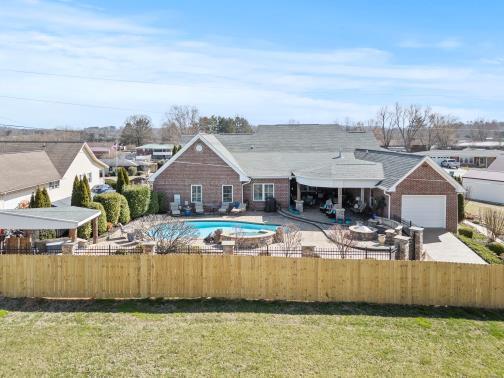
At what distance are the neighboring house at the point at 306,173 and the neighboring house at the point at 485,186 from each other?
12089 millimetres

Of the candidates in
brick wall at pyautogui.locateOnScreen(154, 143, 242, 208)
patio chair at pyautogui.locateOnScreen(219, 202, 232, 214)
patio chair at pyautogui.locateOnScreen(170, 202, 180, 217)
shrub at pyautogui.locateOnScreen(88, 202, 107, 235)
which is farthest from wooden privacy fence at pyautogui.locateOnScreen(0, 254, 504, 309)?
brick wall at pyautogui.locateOnScreen(154, 143, 242, 208)

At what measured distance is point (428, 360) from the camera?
451 inches

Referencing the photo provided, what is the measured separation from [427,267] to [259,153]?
23.7 meters

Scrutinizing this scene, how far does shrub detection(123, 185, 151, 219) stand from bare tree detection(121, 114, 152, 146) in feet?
288

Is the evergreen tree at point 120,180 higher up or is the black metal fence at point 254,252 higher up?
the evergreen tree at point 120,180

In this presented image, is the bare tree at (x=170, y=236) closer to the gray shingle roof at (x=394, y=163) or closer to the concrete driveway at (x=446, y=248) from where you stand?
the concrete driveway at (x=446, y=248)

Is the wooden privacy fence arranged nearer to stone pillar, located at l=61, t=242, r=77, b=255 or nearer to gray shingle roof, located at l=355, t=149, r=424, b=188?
stone pillar, located at l=61, t=242, r=77, b=255

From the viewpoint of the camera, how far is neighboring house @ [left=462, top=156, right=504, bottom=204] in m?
41.6

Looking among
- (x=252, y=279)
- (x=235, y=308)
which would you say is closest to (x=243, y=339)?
(x=235, y=308)

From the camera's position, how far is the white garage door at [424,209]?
2530 cm

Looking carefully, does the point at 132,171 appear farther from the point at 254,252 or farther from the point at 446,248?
A: the point at 446,248

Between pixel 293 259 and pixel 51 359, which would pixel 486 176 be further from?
pixel 51 359

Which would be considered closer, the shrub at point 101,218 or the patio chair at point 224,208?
the shrub at point 101,218

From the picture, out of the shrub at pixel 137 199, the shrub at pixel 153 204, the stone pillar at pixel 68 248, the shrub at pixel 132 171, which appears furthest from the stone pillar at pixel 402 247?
the shrub at pixel 132 171
